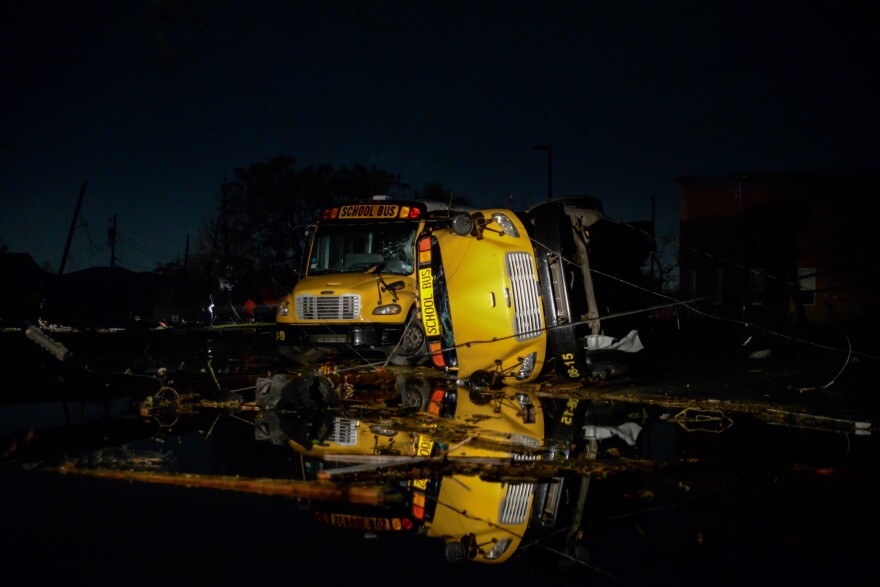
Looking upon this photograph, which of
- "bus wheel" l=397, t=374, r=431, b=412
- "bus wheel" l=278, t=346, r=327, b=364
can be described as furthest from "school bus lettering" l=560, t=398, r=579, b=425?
"bus wheel" l=278, t=346, r=327, b=364

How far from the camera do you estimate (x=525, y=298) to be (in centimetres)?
991

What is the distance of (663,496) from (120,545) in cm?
317

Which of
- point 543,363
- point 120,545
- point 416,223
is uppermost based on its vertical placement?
point 416,223

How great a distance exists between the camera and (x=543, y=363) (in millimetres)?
10258

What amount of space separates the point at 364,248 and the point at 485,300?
196 inches

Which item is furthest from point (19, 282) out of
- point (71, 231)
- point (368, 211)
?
point (368, 211)

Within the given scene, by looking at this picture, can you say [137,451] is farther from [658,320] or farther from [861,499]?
[658,320]

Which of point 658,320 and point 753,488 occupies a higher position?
point 658,320

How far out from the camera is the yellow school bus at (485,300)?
32.6 ft

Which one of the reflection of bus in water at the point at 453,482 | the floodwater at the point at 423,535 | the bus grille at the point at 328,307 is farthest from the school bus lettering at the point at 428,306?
the floodwater at the point at 423,535

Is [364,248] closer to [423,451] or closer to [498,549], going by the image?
[423,451]

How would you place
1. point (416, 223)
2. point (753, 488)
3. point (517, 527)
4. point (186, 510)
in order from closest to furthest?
1. point (517, 527)
2. point (186, 510)
3. point (753, 488)
4. point (416, 223)

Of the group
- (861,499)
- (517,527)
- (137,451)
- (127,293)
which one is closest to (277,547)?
(517,527)

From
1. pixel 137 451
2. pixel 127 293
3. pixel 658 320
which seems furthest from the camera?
pixel 127 293
